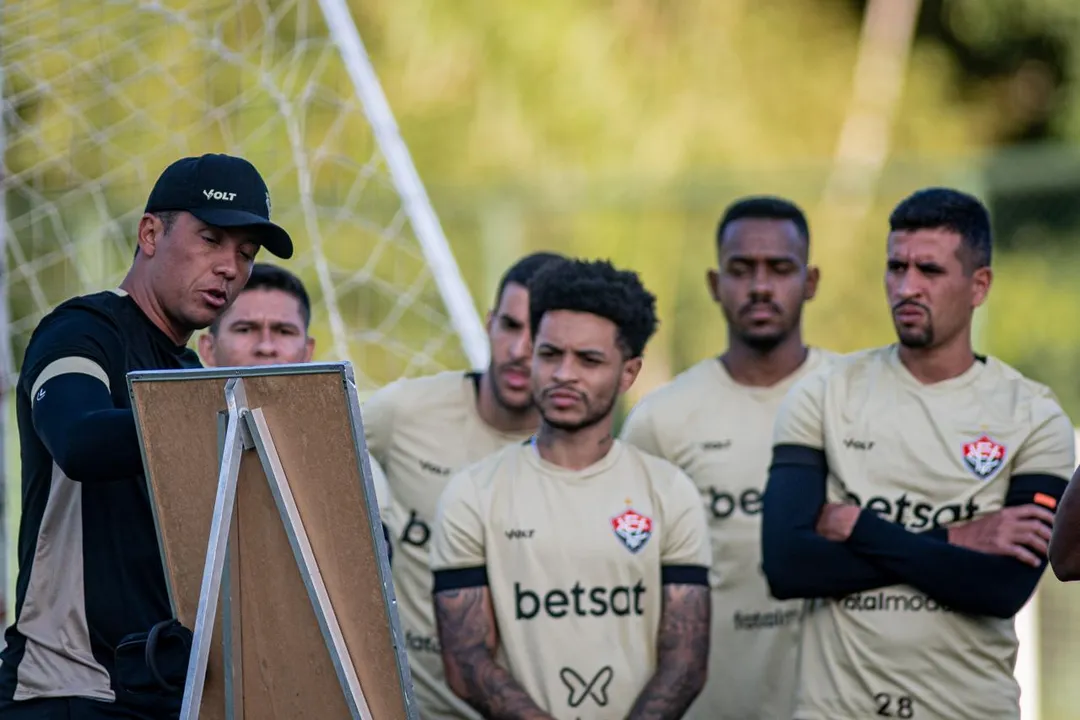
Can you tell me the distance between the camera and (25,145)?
30.6ft

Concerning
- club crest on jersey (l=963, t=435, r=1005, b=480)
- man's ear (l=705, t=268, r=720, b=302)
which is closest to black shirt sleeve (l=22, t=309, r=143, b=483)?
club crest on jersey (l=963, t=435, r=1005, b=480)

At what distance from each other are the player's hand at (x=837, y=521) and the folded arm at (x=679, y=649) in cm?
36

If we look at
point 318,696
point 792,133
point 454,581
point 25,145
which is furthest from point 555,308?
point 792,133

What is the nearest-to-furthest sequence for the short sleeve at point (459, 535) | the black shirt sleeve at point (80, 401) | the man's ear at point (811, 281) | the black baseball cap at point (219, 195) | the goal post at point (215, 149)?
the black shirt sleeve at point (80, 401), the black baseball cap at point (219, 195), the short sleeve at point (459, 535), the man's ear at point (811, 281), the goal post at point (215, 149)

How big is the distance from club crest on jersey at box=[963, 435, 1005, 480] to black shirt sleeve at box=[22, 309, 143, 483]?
228cm

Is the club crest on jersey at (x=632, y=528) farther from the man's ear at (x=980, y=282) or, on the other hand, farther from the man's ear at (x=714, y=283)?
the man's ear at (x=714, y=283)

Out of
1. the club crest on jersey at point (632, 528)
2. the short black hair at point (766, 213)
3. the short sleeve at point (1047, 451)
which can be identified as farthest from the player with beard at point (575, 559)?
the short black hair at point (766, 213)

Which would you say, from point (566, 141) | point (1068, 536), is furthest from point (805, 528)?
point (566, 141)

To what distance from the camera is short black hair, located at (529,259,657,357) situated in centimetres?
502

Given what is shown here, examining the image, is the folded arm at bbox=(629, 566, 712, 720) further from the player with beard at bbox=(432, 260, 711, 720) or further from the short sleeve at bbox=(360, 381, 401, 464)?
the short sleeve at bbox=(360, 381, 401, 464)

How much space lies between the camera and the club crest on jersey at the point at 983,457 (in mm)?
4727

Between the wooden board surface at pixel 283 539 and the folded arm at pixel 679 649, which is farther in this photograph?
the folded arm at pixel 679 649

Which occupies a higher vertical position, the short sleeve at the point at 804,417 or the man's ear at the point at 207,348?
the man's ear at the point at 207,348

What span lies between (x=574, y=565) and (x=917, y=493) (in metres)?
0.93
